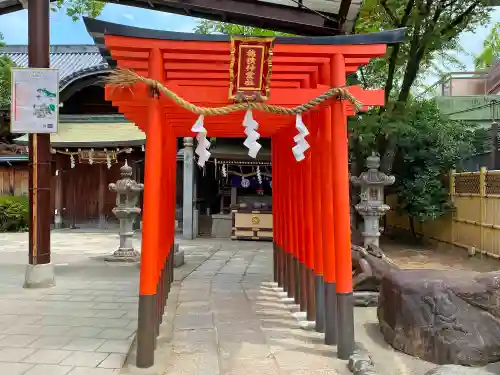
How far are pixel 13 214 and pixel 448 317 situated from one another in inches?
699

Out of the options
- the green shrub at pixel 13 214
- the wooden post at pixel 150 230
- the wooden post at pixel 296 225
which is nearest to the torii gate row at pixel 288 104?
the wooden post at pixel 150 230

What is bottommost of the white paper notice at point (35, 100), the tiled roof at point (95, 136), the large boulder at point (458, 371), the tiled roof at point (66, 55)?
the large boulder at point (458, 371)

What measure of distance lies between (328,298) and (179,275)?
5.09 m

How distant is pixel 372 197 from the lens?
9258 millimetres

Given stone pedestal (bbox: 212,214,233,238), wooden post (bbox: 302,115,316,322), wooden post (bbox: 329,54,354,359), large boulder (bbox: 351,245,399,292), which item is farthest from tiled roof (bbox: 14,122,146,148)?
wooden post (bbox: 329,54,354,359)

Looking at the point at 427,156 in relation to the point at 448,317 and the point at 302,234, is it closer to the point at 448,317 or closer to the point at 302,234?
the point at 302,234

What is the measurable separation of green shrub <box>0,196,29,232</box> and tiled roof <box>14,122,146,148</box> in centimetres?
243

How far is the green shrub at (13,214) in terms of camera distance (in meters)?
18.1

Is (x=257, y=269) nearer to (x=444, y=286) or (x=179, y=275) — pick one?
(x=179, y=275)

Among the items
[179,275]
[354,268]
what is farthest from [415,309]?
[179,275]

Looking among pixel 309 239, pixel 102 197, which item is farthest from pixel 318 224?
pixel 102 197

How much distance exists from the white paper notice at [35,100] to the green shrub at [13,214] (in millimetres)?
11829

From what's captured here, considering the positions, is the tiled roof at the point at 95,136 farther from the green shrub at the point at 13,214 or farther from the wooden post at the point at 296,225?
the wooden post at the point at 296,225

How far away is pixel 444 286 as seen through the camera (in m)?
4.98
